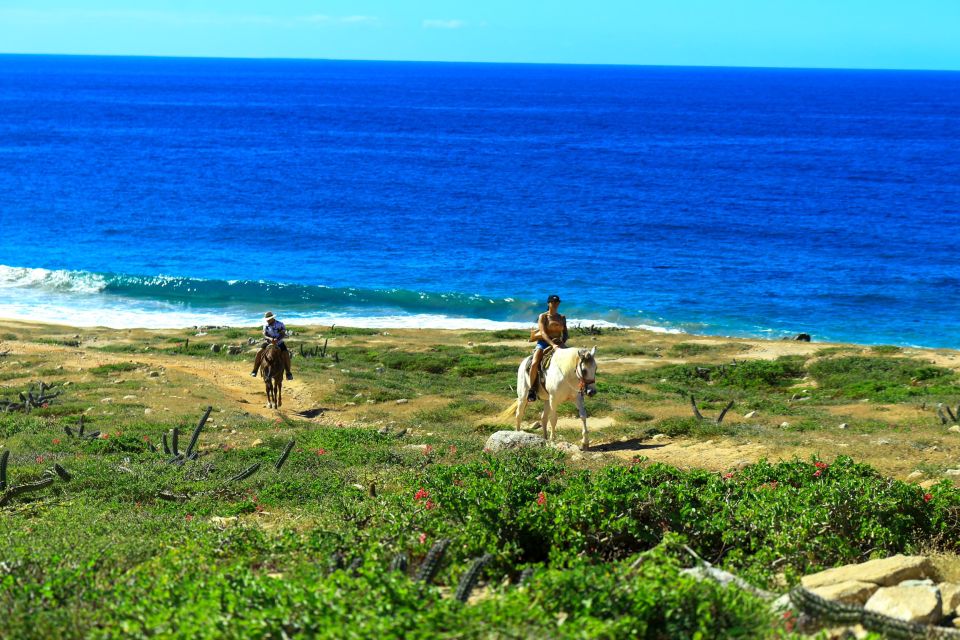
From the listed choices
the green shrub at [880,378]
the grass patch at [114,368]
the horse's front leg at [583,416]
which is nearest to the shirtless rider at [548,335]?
the horse's front leg at [583,416]

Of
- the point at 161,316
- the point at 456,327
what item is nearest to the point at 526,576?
the point at 456,327

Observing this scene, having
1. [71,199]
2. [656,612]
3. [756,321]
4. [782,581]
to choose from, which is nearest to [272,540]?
[656,612]

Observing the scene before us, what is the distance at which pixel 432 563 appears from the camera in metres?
8.80

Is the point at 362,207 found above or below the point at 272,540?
above

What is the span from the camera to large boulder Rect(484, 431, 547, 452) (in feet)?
52.7

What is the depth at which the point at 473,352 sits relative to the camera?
1308 inches

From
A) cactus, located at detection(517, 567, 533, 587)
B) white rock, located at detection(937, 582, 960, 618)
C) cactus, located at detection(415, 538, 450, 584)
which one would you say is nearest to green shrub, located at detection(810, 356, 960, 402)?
white rock, located at detection(937, 582, 960, 618)

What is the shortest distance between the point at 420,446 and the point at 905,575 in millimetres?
9719

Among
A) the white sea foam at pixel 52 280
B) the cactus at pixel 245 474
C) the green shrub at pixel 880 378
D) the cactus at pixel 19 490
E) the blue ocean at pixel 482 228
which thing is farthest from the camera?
the white sea foam at pixel 52 280

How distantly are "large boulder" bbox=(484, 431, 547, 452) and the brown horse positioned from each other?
775cm

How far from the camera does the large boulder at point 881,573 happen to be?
841 cm

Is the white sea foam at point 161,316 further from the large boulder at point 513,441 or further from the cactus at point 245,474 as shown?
the cactus at point 245,474

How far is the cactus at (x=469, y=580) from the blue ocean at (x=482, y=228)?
114 feet

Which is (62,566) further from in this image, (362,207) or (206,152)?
(206,152)
